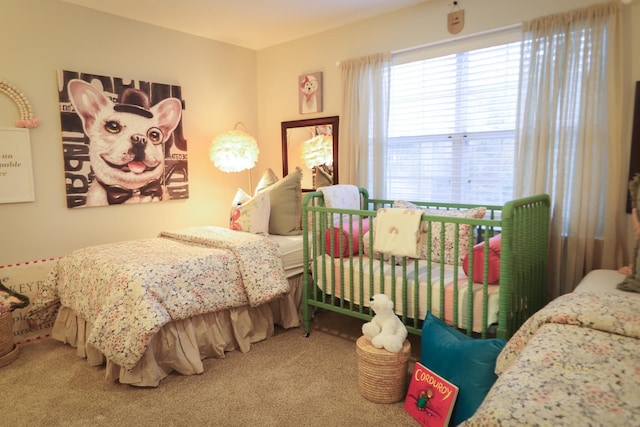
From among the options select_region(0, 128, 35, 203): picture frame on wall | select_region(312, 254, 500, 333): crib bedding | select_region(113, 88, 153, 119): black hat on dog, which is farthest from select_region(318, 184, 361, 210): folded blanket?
select_region(0, 128, 35, 203): picture frame on wall

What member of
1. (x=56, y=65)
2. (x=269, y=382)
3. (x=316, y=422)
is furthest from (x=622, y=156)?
(x=56, y=65)

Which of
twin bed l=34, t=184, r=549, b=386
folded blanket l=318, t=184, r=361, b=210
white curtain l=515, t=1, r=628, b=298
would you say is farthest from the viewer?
folded blanket l=318, t=184, r=361, b=210

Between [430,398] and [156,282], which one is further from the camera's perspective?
[156,282]

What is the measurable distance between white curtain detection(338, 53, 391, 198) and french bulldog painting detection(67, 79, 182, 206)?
4.79 ft

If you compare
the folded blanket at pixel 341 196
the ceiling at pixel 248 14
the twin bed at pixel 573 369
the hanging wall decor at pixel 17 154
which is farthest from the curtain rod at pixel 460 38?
the hanging wall decor at pixel 17 154

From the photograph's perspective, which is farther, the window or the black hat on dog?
the black hat on dog

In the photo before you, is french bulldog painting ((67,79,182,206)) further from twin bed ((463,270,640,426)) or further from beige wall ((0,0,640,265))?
twin bed ((463,270,640,426))

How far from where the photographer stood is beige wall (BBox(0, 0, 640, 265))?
2693 millimetres

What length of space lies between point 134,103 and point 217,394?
233 centimetres

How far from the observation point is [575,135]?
236 centimetres

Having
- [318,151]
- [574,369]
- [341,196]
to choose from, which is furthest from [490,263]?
[318,151]

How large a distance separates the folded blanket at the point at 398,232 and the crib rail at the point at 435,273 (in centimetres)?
6

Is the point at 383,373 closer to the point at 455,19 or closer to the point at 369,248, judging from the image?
the point at 369,248

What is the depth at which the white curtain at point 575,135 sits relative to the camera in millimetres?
2244
